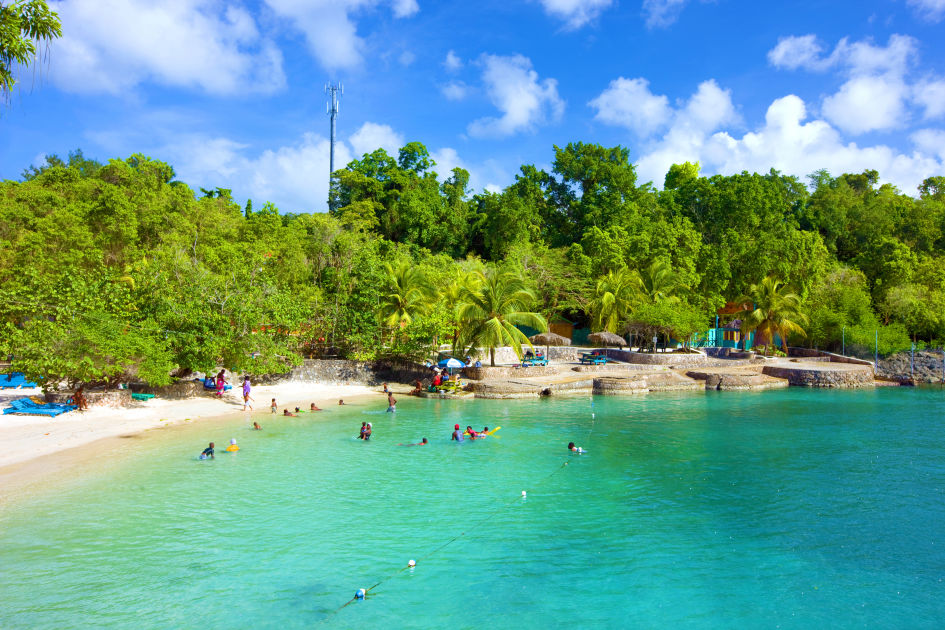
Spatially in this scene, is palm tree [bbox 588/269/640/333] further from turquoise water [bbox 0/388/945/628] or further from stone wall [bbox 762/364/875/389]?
turquoise water [bbox 0/388/945/628]

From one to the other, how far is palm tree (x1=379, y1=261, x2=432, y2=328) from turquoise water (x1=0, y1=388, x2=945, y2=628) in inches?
491

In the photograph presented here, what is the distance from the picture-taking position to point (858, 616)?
8.68m

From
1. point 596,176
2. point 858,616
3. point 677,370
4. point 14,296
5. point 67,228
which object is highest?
point 596,176

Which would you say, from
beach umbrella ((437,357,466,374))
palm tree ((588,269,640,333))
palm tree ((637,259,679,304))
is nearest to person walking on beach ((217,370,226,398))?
beach umbrella ((437,357,466,374))

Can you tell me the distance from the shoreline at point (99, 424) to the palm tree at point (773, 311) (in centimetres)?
2900

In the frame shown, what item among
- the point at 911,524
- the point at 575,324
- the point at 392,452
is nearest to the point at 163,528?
the point at 392,452

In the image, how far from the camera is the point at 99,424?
64.6ft

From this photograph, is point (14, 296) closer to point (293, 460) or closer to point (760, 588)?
point (293, 460)

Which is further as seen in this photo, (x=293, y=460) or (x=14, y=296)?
(x=14, y=296)

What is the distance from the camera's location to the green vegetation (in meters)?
23.8

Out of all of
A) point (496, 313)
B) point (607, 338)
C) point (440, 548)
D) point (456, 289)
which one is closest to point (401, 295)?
point (456, 289)

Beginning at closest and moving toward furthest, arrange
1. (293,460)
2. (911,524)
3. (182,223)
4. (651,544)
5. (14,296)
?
(651,544), (911,524), (293,460), (14,296), (182,223)

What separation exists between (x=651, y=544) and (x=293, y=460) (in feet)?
33.0

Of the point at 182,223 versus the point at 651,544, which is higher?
the point at 182,223
